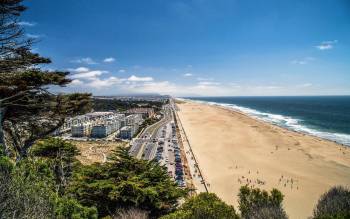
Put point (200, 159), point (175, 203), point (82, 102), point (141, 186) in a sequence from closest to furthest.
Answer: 1. point (82, 102)
2. point (141, 186)
3. point (175, 203)
4. point (200, 159)

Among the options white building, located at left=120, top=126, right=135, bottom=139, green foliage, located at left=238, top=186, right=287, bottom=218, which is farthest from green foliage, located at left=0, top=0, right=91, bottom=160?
white building, located at left=120, top=126, right=135, bottom=139

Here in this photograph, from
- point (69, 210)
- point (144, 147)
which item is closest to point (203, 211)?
point (69, 210)

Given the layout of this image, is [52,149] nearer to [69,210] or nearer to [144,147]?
[69,210]

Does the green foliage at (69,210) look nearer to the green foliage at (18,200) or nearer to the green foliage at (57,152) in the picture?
the green foliage at (18,200)

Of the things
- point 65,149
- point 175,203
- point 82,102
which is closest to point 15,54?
point 82,102

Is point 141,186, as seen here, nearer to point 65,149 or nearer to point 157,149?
point 65,149

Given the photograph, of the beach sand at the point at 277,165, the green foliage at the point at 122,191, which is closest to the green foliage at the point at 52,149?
the green foliage at the point at 122,191
